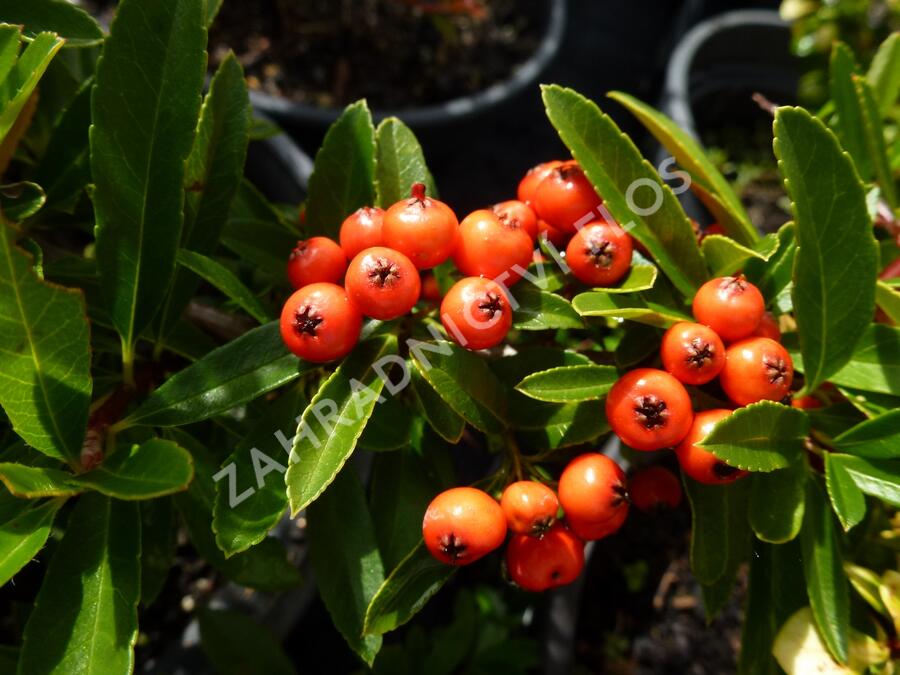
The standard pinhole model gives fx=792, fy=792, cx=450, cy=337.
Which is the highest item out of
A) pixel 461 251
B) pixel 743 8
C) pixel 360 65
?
pixel 461 251

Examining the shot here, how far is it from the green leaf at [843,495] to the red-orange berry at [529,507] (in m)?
0.25

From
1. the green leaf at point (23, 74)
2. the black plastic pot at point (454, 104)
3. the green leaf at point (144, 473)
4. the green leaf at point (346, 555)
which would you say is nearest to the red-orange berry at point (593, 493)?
the green leaf at point (346, 555)

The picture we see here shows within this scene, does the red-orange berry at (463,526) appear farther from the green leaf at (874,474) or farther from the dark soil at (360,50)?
the dark soil at (360,50)

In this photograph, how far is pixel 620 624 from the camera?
4.91ft

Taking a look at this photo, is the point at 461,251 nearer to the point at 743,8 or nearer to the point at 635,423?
the point at 635,423

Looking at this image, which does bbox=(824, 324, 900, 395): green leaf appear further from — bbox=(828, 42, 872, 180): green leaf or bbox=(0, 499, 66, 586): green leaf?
bbox=(0, 499, 66, 586): green leaf

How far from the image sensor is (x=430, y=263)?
725 millimetres

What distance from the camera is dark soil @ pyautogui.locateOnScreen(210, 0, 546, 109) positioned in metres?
2.09

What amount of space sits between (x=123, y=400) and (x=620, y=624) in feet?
3.44

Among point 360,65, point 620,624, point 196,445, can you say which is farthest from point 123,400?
point 360,65

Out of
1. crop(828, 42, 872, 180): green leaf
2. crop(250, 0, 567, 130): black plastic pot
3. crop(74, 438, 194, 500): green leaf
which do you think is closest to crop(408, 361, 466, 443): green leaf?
crop(74, 438, 194, 500): green leaf

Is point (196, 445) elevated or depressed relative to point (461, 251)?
depressed

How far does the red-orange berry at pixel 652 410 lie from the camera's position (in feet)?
2.25

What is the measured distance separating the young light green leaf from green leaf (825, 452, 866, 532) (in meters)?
0.69
